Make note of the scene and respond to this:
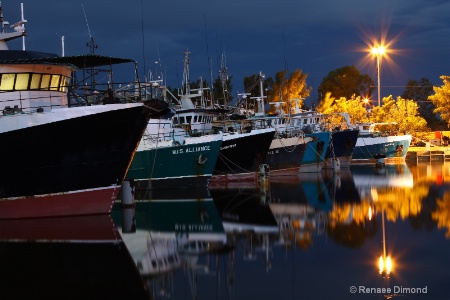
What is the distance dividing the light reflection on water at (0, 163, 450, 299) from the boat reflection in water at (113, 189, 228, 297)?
1.1 inches

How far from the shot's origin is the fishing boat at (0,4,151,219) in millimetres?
19969

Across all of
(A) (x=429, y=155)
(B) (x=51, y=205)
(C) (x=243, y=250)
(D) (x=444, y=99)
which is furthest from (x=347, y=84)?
(C) (x=243, y=250)

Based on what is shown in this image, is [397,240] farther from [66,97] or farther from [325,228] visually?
[66,97]

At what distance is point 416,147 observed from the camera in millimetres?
68562

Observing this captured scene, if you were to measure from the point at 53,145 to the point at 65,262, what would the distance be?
680cm

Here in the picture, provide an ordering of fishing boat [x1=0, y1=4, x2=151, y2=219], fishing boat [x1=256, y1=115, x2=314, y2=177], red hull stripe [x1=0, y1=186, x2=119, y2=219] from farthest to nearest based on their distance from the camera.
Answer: fishing boat [x1=256, y1=115, x2=314, y2=177] → red hull stripe [x1=0, y1=186, x2=119, y2=219] → fishing boat [x1=0, y1=4, x2=151, y2=219]

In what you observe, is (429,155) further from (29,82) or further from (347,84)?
(29,82)

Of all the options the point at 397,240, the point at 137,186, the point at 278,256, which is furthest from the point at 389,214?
the point at 137,186

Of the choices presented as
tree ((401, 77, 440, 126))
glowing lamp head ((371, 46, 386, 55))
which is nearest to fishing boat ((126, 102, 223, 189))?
glowing lamp head ((371, 46, 386, 55))

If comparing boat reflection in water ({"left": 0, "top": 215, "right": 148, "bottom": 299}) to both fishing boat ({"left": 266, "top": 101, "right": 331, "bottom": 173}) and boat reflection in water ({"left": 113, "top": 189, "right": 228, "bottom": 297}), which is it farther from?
fishing boat ({"left": 266, "top": 101, "right": 331, "bottom": 173})

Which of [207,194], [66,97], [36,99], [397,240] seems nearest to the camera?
[397,240]

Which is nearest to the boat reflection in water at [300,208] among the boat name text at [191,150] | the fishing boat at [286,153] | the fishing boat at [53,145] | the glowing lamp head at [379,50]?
the boat name text at [191,150]

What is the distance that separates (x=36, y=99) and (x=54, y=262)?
862 centimetres

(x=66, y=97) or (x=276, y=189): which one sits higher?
(x=66, y=97)
